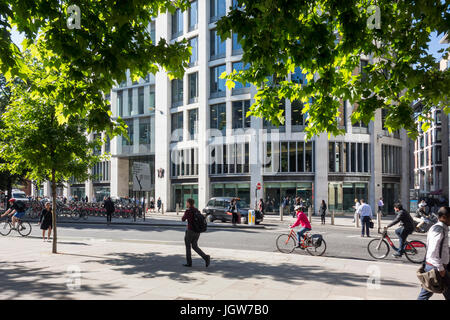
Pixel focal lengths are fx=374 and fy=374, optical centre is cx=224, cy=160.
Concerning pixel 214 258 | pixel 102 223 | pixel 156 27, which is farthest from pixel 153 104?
pixel 214 258

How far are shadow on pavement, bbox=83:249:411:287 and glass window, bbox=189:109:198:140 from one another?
29.1 meters

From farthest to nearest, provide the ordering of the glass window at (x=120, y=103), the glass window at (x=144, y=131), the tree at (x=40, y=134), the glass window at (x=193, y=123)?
the glass window at (x=120, y=103) → the glass window at (x=144, y=131) → the glass window at (x=193, y=123) → the tree at (x=40, y=134)

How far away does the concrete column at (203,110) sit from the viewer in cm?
3788

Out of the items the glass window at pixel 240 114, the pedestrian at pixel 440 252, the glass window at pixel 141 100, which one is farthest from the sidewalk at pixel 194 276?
the glass window at pixel 141 100

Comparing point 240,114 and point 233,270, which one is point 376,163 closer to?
point 240,114

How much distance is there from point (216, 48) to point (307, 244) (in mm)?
29565

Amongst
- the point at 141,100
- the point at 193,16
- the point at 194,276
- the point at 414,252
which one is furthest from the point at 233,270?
the point at 141,100

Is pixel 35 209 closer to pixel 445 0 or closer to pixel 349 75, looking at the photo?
pixel 349 75

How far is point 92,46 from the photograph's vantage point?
6.57 meters

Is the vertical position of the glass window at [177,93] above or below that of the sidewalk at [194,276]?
above

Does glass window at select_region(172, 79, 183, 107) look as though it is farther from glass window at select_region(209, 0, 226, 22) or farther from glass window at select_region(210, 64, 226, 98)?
glass window at select_region(209, 0, 226, 22)

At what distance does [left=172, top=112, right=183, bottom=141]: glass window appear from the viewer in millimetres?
41156

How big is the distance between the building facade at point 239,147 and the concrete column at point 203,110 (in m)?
0.10

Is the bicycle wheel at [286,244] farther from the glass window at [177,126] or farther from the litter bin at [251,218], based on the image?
the glass window at [177,126]
